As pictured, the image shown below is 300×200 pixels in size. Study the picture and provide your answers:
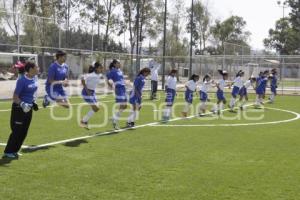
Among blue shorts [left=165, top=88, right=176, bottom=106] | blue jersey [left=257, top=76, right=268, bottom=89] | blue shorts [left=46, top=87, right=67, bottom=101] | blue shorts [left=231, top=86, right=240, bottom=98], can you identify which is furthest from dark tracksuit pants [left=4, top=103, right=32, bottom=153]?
blue jersey [left=257, top=76, right=268, bottom=89]

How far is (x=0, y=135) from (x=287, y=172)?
697 centimetres

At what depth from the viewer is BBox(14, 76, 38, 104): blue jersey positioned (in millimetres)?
8359

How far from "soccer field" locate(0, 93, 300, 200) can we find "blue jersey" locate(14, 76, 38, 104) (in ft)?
3.56

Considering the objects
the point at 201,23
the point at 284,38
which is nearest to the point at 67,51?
the point at 201,23

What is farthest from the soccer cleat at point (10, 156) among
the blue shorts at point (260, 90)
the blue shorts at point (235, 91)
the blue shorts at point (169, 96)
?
the blue shorts at point (260, 90)

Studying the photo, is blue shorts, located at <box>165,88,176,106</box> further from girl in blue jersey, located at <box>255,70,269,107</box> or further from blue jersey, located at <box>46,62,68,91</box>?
girl in blue jersey, located at <box>255,70,269,107</box>

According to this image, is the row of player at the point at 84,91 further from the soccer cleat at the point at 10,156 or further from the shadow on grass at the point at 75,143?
the shadow on grass at the point at 75,143

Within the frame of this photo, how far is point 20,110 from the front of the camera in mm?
8344

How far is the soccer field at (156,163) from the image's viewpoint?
638cm

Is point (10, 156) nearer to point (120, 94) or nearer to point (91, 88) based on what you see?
point (91, 88)

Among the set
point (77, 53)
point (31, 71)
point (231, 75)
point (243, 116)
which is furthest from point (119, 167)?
point (231, 75)

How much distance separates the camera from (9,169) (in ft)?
24.9

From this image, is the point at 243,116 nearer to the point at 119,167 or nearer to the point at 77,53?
the point at 119,167

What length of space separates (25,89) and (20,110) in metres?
0.39
